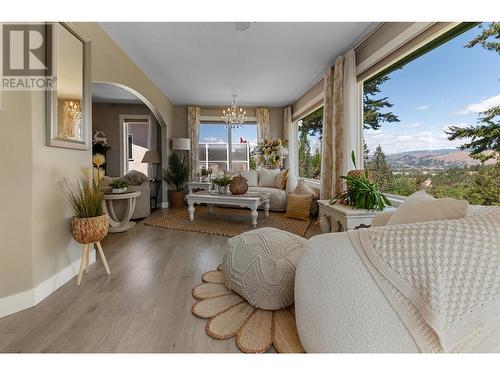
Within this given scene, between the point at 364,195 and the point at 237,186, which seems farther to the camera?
the point at 237,186

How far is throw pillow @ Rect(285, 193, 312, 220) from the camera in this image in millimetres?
4441

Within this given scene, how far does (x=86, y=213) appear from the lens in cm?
212

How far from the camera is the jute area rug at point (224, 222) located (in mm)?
3744

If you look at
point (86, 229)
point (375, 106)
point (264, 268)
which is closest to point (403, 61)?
point (375, 106)

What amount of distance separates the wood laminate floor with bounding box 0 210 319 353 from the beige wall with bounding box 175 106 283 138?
4.63 meters

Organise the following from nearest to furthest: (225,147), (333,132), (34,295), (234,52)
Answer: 1. (34,295)
2. (234,52)
3. (333,132)
4. (225,147)

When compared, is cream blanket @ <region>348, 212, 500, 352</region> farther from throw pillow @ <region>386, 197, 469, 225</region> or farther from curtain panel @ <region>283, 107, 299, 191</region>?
curtain panel @ <region>283, 107, 299, 191</region>

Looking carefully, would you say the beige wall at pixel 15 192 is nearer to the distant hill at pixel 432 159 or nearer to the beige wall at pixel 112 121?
the distant hill at pixel 432 159

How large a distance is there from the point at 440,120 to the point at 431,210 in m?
1.61

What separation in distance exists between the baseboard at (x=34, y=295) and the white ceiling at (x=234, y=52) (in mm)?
2750

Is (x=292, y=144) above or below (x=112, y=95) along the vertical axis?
below

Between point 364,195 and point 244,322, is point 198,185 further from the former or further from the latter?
point 244,322

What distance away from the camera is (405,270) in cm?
98
